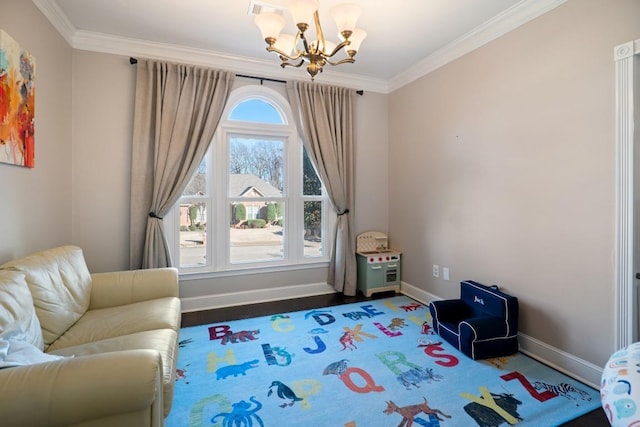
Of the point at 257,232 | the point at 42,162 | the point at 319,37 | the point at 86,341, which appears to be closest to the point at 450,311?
the point at 257,232

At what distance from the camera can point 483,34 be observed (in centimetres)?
267

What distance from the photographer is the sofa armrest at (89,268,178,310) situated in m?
2.17

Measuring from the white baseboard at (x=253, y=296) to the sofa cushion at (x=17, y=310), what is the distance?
5.79 ft

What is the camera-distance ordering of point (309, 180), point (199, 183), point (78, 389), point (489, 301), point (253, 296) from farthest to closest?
point (309, 180) → point (253, 296) → point (199, 183) → point (489, 301) → point (78, 389)

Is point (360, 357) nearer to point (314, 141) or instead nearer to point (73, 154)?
point (314, 141)

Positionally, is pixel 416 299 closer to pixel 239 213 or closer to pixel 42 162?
pixel 239 213

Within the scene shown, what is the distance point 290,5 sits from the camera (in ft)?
5.51

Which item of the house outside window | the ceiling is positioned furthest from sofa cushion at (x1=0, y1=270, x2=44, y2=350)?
the ceiling

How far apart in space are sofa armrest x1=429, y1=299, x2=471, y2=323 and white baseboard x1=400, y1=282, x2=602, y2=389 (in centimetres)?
44

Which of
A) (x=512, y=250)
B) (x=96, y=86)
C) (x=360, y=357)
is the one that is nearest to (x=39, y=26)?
(x=96, y=86)

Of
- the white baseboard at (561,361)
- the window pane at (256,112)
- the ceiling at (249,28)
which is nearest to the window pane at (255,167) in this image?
the window pane at (256,112)

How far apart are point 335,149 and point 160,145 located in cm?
192

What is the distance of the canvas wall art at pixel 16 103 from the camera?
70.2 inches

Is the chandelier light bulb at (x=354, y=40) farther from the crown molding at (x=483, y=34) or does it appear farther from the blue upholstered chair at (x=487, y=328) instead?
the blue upholstered chair at (x=487, y=328)
